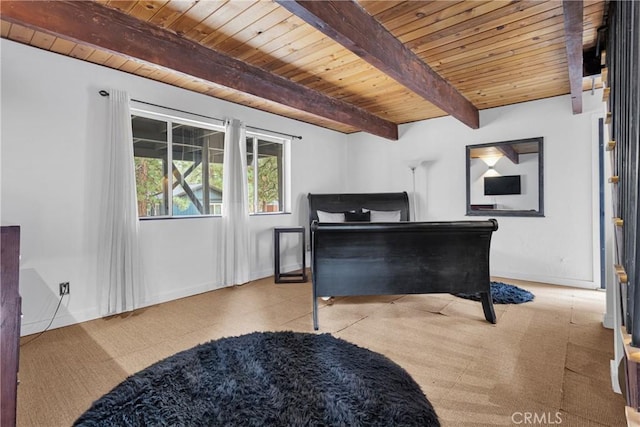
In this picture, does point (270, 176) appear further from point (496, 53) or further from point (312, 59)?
point (496, 53)

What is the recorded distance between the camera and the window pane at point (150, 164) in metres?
3.41

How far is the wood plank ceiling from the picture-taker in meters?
2.21

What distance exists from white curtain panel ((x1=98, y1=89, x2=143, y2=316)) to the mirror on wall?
4.35m

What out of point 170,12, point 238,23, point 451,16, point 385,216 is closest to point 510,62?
point 451,16

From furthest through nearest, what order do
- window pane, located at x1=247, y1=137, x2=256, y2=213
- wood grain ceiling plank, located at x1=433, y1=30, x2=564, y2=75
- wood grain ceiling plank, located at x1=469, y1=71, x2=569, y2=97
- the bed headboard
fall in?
the bed headboard → window pane, located at x1=247, y1=137, x2=256, y2=213 → wood grain ceiling plank, located at x1=469, y1=71, x2=569, y2=97 → wood grain ceiling plank, located at x1=433, y1=30, x2=564, y2=75

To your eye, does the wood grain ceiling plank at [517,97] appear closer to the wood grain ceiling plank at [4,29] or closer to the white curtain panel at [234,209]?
the white curtain panel at [234,209]

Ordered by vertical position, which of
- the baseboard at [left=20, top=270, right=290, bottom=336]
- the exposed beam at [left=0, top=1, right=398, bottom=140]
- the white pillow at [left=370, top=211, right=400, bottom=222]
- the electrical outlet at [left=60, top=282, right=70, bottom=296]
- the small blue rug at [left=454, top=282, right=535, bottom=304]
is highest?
the exposed beam at [left=0, top=1, right=398, bottom=140]

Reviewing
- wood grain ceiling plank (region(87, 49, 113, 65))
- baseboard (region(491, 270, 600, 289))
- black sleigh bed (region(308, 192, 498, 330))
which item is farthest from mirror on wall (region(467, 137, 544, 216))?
wood grain ceiling plank (region(87, 49, 113, 65))

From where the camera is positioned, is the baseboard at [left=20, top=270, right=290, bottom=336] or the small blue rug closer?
the baseboard at [left=20, top=270, right=290, bottom=336]

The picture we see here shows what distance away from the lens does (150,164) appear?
11.5ft

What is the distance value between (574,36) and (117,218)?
154 inches

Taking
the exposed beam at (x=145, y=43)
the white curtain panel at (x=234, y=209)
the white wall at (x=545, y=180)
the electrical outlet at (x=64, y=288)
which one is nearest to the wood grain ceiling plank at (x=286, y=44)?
the exposed beam at (x=145, y=43)

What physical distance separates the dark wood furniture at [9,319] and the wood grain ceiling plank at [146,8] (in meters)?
1.78

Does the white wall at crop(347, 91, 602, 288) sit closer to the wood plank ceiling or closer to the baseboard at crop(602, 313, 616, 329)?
the wood plank ceiling
